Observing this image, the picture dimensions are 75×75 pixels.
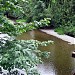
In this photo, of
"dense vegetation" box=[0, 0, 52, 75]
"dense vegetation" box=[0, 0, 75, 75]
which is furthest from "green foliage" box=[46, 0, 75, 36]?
"dense vegetation" box=[0, 0, 52, 75]

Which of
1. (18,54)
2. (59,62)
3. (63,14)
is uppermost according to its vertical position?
(18,54)

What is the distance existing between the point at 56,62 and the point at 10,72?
37.5ft

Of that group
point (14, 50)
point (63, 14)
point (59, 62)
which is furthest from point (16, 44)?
point (63, 14)

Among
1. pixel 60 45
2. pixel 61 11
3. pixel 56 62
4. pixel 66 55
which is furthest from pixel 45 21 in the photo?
pixel 61 11

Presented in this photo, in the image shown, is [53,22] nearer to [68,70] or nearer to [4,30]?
[68,70]

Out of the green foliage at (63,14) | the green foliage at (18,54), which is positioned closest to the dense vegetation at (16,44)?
the green foliage at (18,54)

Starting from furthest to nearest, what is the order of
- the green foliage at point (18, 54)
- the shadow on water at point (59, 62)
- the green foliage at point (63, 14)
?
→ the green foliage at point (63, 14), the shadow on water at point (59, 62), the green foliage at point (18, 54)

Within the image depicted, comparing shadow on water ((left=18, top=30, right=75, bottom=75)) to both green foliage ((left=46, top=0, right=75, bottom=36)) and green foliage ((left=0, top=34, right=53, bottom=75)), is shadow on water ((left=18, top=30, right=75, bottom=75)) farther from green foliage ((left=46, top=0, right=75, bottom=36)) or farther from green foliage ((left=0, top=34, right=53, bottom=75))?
green foliage ((left=0, top=34, right=53, bottom=75))

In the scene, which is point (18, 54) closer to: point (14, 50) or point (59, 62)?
point (14, 50)

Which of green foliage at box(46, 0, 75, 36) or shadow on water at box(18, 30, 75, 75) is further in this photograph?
green foliage at box(46, 0, 75, 36)

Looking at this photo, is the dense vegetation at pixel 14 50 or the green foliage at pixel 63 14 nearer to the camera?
the dense vegetation at pixel 14 50

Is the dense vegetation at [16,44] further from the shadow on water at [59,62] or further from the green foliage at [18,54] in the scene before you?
the shadow on water at [59,62]

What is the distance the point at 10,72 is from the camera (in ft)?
11.3

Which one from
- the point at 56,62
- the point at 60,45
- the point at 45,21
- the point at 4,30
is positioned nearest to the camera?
the point at 4,30
